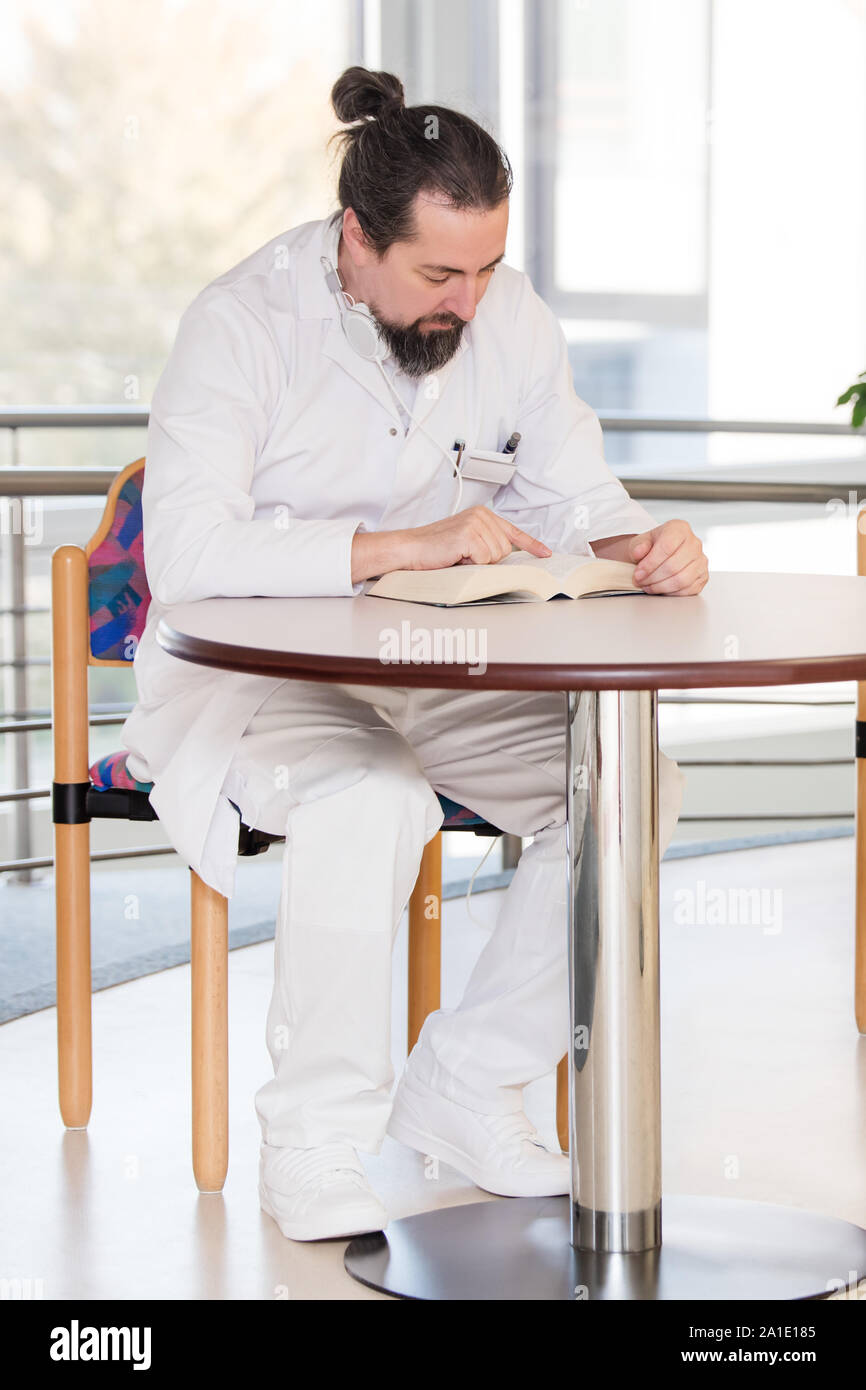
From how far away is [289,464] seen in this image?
1.74 metres

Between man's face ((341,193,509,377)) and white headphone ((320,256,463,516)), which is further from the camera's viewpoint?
white headphone ((320,256,463,516))

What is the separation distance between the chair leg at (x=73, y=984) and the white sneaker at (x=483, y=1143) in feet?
1.28

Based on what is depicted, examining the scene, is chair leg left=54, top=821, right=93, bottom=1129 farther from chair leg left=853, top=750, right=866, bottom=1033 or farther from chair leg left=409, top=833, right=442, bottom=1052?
chair leg left=853, top=750, right=866, bottom=1033

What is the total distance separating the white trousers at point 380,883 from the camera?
150 cm

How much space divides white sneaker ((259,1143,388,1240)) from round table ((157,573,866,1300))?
28mm

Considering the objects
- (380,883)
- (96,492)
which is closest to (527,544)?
(380,883)

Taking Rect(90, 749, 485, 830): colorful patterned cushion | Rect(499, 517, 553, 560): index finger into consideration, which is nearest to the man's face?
Rect(499, 517, 553, 560): index finger

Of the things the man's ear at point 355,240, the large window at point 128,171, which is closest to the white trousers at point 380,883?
the man's ear at point 355,240

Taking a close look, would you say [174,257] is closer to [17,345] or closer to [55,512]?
[17,345]

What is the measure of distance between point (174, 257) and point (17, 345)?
0.86 m

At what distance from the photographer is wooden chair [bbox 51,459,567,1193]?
1.68 meters

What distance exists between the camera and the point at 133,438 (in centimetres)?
712

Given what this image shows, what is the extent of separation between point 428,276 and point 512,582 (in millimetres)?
418
